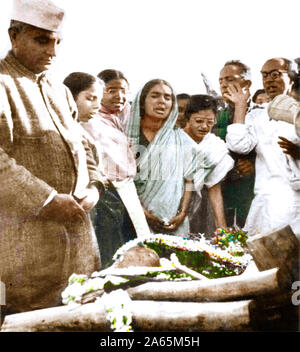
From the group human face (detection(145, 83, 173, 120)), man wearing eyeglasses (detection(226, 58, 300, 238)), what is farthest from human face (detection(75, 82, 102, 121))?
man wearing eyeglasses (detection(226, 58, 300, 238))

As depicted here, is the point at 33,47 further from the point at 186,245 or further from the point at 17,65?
the point at 186,245

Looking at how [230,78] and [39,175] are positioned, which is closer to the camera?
[39,175]

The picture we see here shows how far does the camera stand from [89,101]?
485cm

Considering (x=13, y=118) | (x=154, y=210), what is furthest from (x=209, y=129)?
(x=13, y=118)

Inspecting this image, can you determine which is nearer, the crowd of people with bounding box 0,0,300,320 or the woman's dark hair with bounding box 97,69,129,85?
the crowd of people with bounding box 0,0,300,320

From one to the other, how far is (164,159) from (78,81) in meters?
1.01

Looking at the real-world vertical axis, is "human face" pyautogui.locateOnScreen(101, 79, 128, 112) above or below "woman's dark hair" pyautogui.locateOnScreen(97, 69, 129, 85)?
below

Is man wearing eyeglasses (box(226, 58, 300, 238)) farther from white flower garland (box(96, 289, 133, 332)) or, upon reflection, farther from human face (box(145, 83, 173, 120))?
white flower garland (box(96, 289, 133, 332))

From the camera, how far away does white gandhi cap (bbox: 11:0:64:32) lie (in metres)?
4.67

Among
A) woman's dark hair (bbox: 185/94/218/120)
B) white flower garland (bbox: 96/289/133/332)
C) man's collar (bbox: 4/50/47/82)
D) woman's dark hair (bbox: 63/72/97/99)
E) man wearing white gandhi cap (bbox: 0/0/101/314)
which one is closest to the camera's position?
white flower garland (bbox: 96/289/133/332)

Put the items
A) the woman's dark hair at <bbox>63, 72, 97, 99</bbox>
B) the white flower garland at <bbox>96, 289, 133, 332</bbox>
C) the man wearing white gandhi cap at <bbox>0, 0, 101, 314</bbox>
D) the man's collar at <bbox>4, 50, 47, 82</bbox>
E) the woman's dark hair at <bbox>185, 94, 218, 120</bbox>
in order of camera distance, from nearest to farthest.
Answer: the white flower garland at <bbox>96, 289, 133, 332</bbox>
the man wearing white gandhi cap at <bbox>0, 0, 101, 314</bbox>
the man's collar at <bbox>4, 50, 47, 82</bbox>
the woman's dark hair at <bbox>63, 72, 97, 99</bbox>
the woman's dark hair at <bbox>185, 94, 218, 120</bbox>

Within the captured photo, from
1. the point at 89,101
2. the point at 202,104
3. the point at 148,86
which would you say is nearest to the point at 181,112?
the point at 202,104
